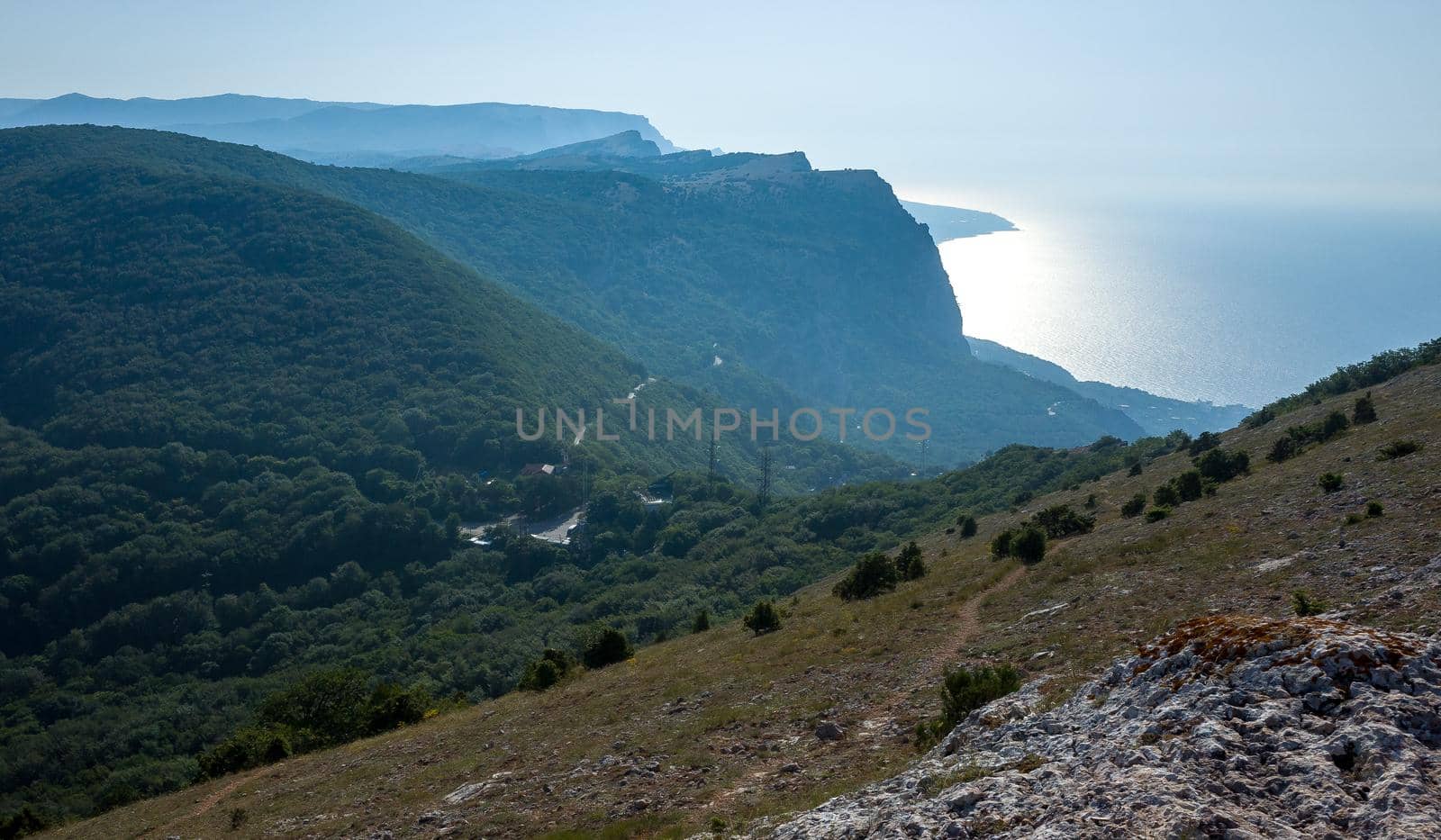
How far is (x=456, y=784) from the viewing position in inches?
618

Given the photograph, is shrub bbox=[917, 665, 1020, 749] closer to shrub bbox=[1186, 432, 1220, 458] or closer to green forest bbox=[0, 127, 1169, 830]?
green forest bbox=[0, 127, 1169, 830]

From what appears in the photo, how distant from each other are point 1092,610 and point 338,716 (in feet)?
75.9

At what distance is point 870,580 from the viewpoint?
27.5 metres

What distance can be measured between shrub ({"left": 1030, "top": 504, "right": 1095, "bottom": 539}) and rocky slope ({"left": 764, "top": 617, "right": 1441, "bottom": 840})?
19.8m

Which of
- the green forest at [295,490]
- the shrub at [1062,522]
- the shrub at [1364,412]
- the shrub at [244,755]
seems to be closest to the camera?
the shrub at [244,755]

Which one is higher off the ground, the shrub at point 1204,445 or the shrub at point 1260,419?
the shrub at point 1260,419

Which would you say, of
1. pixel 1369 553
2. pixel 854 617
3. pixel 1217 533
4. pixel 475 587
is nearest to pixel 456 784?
pixel 854 617

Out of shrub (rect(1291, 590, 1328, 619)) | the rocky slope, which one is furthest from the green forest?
shrub (rect(1291, 590, 1328, 619))

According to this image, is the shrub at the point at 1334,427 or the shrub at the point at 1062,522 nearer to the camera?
the shrub at the point at 1334,427

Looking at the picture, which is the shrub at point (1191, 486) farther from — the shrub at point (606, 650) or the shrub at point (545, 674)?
the shrub at point (545, 674)

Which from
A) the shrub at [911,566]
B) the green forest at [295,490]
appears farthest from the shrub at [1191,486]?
the green forest at [295,490]

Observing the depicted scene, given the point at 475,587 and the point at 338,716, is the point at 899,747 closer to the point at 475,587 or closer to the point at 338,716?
the point at 338,716

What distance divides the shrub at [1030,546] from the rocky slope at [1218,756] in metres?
16.0

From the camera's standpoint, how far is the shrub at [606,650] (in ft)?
86.8
